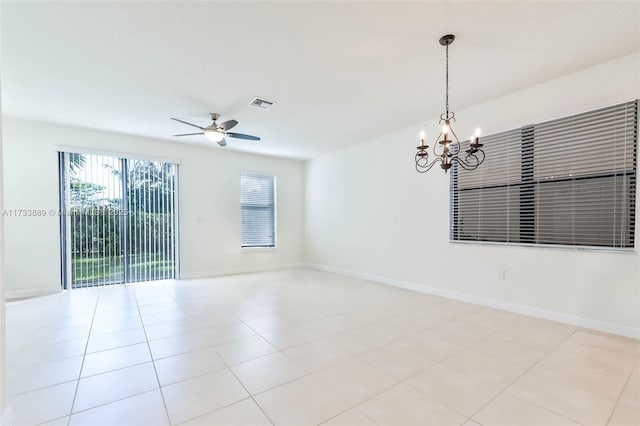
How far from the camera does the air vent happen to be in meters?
3.63

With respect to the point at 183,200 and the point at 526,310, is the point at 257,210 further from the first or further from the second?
the point at 526,310

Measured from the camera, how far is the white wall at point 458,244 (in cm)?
288

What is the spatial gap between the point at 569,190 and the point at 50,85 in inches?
235

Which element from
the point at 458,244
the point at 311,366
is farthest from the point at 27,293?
the point at 458,244

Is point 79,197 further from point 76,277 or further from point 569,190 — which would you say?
point 569,190

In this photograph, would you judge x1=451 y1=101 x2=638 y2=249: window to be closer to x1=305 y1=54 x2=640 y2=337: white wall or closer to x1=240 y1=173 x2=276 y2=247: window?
x1=305 y1=54 x2=640 y2=337: white wall

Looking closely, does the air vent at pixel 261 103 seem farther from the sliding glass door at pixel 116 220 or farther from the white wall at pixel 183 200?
the sliding glass door at pixel 116 220

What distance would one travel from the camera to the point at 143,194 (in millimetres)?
5324

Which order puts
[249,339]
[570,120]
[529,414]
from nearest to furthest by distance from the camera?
[529,414], [249,339], [570,120]

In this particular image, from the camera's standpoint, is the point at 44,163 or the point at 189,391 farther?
the point at 44,163

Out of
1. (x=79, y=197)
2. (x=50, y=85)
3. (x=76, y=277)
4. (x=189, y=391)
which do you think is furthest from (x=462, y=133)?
(x=76, y=277)

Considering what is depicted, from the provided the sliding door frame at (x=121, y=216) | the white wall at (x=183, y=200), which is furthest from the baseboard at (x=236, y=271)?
the sliding door frame at (x=121, y=216)

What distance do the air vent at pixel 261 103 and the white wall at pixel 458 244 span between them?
2.09 m

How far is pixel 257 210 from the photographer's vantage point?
661 centimetres
